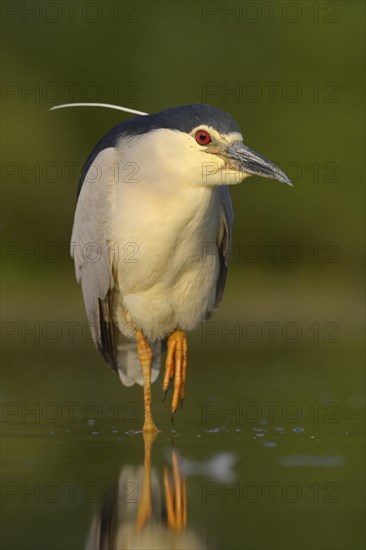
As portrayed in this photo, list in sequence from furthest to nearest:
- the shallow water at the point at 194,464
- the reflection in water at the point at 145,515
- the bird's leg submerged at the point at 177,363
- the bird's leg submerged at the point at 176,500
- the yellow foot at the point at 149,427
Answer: the bird's leg submerged at the point at 177,363 → the yellow foot at the point at 149,427 → the bird's leg submerged at the point at 176,500 → the shallow water at the point at 194,464 → the reflection in water at the point at 145,515

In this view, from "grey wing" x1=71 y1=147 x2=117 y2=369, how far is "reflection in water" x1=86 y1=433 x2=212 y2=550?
1815 mm

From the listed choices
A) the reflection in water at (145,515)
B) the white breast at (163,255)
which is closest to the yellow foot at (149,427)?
the white breast at (163,255)

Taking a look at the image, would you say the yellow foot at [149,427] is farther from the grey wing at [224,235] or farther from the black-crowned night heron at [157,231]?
the grey wing at [224,235]

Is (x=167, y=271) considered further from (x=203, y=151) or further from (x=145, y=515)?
(x=145, y=515)

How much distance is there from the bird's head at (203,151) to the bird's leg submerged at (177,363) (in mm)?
1066

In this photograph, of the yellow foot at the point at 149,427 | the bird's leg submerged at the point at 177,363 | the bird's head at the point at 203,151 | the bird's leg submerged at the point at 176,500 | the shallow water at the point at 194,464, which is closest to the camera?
the shallow water at the point at 194,464

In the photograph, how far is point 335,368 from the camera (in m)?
9.52

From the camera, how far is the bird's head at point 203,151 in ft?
22.8

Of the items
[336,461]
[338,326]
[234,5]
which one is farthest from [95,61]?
[336,461]

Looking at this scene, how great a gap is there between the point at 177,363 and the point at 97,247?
0.79 m

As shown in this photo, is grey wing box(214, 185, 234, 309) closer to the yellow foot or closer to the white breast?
the white breast

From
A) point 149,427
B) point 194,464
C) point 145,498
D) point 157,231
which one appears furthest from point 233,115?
point 145,498

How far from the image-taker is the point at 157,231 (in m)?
7.21

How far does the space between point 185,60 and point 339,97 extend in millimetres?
1728
